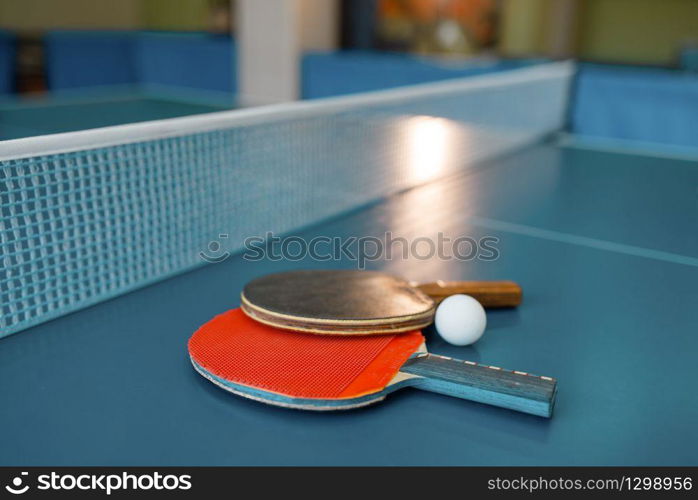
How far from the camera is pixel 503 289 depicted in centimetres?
242

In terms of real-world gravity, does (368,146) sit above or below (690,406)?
above

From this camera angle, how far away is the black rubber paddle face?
6.46ft

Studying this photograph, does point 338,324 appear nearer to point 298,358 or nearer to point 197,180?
point 298,358

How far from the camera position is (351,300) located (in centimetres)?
212

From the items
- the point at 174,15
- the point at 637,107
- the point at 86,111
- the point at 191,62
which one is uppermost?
the point at 174,15

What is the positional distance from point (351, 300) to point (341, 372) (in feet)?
1.12

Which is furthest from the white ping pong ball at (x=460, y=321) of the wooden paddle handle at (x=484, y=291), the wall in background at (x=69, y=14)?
the wall in background at (x=69, y=14)

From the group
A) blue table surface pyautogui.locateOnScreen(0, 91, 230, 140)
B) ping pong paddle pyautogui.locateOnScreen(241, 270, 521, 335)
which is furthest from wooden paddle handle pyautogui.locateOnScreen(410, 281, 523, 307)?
blue table surface pyautogui.locateOnScreen(0, 91, 230, 140)

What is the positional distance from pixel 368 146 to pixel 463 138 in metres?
1.27

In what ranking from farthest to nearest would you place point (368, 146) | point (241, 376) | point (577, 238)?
point (368, 146) < point (577, 238) < point (241, 376)

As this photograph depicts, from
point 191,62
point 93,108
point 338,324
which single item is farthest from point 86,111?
point 338,324

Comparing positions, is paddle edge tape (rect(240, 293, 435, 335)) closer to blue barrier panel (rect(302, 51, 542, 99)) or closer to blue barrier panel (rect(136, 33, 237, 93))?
blue barrier panel (rect(302, 51, 542, 99))
